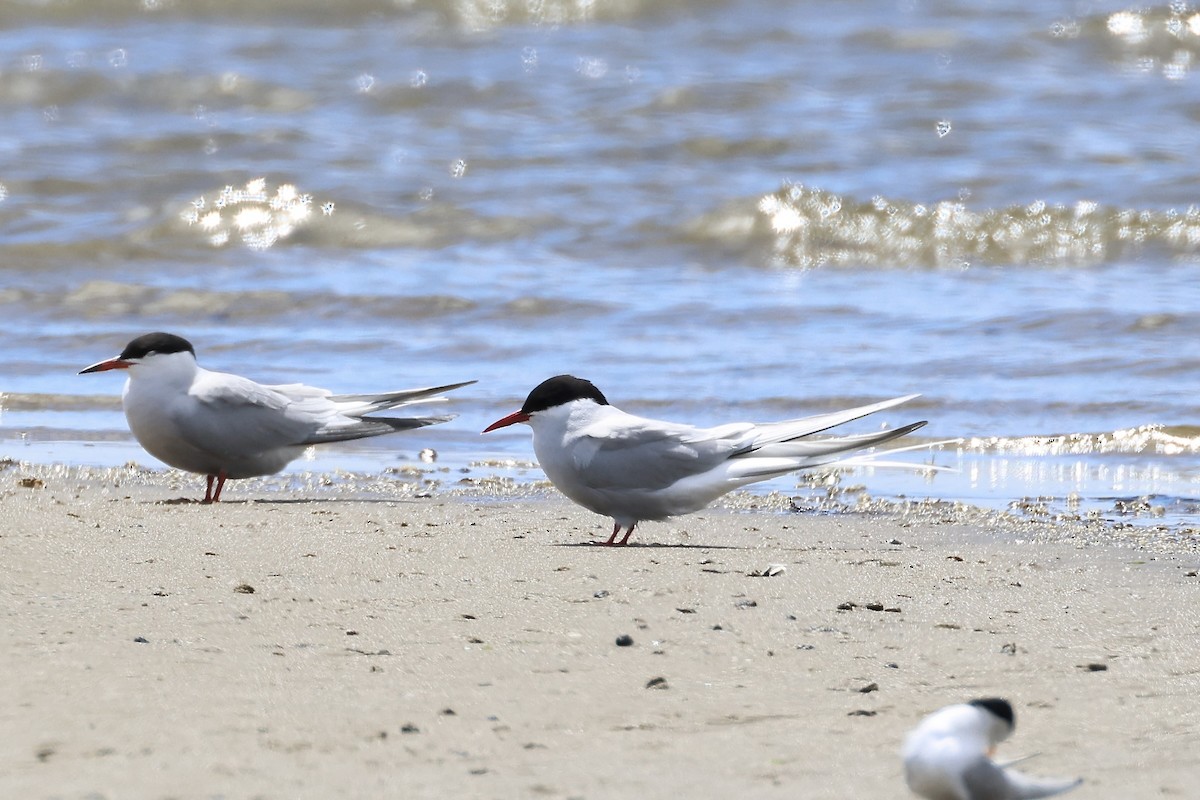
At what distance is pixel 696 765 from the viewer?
8.43ft

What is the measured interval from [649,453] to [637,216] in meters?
6.69

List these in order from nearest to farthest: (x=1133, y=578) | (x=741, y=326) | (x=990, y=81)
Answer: (x=1133, y=578) → (x=741, y=326) → (x=990, y=81)

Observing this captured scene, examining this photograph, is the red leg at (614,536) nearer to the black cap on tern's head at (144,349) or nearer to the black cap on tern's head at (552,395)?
the black cap on tern's head at (552,395)

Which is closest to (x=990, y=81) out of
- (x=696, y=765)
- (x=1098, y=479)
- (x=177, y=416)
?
(x=1098, y=479)

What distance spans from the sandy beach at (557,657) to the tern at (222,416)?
75cm

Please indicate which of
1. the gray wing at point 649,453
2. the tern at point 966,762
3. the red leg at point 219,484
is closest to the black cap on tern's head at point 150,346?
the red leg at point 219,484

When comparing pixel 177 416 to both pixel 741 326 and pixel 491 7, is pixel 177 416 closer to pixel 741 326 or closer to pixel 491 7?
pixel 741 326

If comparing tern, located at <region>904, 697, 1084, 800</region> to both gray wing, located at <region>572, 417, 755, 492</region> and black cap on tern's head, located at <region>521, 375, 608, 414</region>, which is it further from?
black cap on tern's head, located at <region>521, 375, 608, 414</region>

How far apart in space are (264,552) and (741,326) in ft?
15.9

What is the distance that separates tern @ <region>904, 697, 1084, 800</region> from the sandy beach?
0.26m

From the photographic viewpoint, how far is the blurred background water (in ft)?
23.6

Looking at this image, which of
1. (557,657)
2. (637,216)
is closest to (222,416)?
(557,657)

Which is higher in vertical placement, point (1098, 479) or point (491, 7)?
point (491, 7)

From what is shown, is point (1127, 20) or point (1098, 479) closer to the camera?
point (1098, 479)
